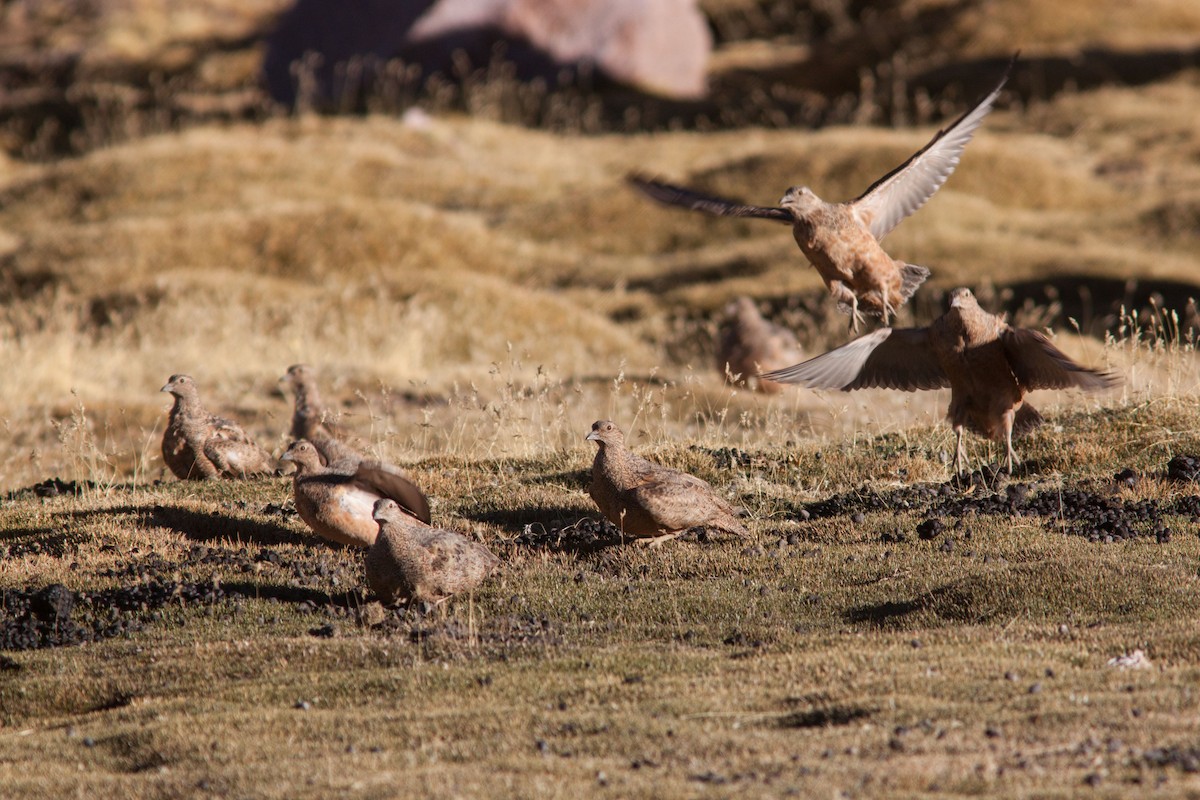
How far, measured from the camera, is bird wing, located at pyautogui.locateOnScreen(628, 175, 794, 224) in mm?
9414

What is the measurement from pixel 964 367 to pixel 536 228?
2368cm

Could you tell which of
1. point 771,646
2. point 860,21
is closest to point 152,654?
point 771,646

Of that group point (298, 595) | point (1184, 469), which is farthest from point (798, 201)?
point (298, 595)

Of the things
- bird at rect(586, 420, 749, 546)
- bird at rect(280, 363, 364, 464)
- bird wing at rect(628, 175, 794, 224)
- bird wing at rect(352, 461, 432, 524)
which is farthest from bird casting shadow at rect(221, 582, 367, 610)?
bird wing at rect(628, 175, 794, 224)

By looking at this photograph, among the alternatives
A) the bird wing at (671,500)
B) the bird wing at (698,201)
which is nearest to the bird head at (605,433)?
the bird wing at (671,500)

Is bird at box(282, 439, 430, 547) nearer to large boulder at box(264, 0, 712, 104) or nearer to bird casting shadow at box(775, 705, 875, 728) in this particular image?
bird casting shadow at box(775, 705, 875, 728)

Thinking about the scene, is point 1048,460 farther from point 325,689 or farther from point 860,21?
point 860,21

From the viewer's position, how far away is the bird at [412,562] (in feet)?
27.9

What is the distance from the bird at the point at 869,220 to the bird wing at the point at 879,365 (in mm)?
457

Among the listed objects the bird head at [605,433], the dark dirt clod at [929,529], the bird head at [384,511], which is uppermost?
the bird head at [605,433]

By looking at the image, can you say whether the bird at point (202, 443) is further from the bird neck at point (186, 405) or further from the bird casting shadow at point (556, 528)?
the bird casting shadow at point (556, 528)

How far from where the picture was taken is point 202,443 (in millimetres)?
12047

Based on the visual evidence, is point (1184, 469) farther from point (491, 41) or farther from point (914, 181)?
point (491, 41)

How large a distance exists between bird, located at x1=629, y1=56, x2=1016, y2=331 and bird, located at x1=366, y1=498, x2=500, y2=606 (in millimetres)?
2839
